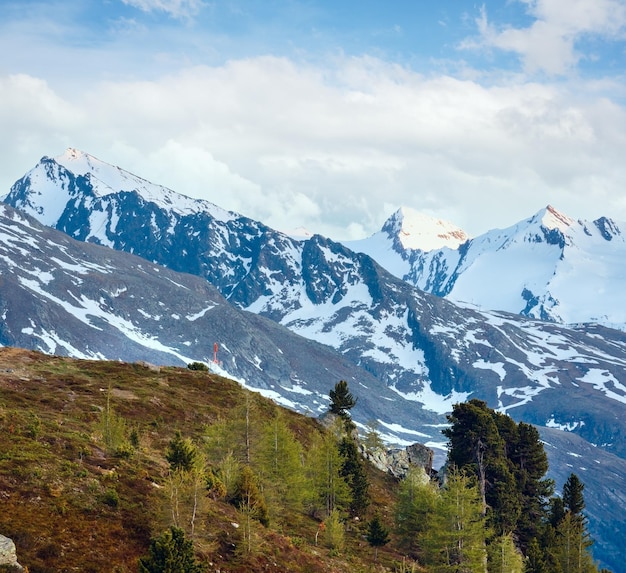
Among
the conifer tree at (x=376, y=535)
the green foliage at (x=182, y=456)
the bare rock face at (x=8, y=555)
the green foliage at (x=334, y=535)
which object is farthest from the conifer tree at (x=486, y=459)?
the bare rock face at (x=8, y=555)

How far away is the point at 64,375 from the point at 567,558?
59.9m

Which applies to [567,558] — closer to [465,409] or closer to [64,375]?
[465,409]

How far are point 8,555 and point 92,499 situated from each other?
995 centimetres

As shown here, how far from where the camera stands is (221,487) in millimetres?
55125

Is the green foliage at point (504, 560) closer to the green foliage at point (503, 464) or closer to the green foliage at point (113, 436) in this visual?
the green foliage at point (503, 464)

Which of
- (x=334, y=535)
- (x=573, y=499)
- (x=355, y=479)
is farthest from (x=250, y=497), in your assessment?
(x=573, y=499)

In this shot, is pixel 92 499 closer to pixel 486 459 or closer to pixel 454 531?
pixel 454 531

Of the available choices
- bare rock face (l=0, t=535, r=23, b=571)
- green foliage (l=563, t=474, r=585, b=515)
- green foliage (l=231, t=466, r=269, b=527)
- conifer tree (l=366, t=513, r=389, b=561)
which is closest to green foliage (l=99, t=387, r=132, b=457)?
green foliage (l=231, t=466, r=269, b=527)

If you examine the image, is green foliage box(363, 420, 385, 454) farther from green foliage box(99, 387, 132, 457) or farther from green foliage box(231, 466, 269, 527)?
green foliage box(99, 387, 132, 457)

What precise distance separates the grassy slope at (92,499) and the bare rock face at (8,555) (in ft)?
4.61

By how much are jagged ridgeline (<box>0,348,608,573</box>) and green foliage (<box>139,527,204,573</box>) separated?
0.07 meters

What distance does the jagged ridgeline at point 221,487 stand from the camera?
41562 mm

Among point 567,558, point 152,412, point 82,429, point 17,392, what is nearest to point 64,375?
point 152,412

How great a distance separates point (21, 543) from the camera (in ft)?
121
